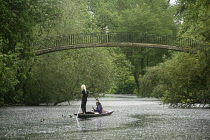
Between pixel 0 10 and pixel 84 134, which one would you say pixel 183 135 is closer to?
pixel 84 134

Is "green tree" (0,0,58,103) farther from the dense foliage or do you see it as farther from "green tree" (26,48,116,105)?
"green tree" (26,48,116,105)

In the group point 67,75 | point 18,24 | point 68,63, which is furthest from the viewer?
point 68,63

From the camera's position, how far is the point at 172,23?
65.5 m

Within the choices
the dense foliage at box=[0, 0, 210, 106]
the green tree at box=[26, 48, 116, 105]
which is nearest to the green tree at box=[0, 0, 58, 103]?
the dense foliage at box=[0, 0, 210, 106]

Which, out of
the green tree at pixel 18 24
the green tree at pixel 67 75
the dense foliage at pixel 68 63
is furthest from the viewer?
the green tree at pixel 67 75

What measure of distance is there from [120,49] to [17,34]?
43339 millimetres

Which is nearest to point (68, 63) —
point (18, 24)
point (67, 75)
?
point (67, 75)

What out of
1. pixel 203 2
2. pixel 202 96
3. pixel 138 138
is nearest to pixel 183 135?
pixel 138 138

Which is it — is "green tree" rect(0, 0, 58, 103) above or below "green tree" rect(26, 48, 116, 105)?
above

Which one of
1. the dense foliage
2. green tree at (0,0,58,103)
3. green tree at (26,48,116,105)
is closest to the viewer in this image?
green tree at (0,0,58,103)

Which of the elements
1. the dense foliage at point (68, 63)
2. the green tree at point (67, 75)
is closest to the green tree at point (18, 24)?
the dense foliage at point (68, 63)

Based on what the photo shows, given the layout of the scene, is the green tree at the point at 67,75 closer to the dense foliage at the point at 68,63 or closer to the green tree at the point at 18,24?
the dense foliage at the point at 68,63

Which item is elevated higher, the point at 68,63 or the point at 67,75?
the point at 68,63

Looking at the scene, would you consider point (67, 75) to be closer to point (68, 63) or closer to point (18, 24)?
point (68, 63)
